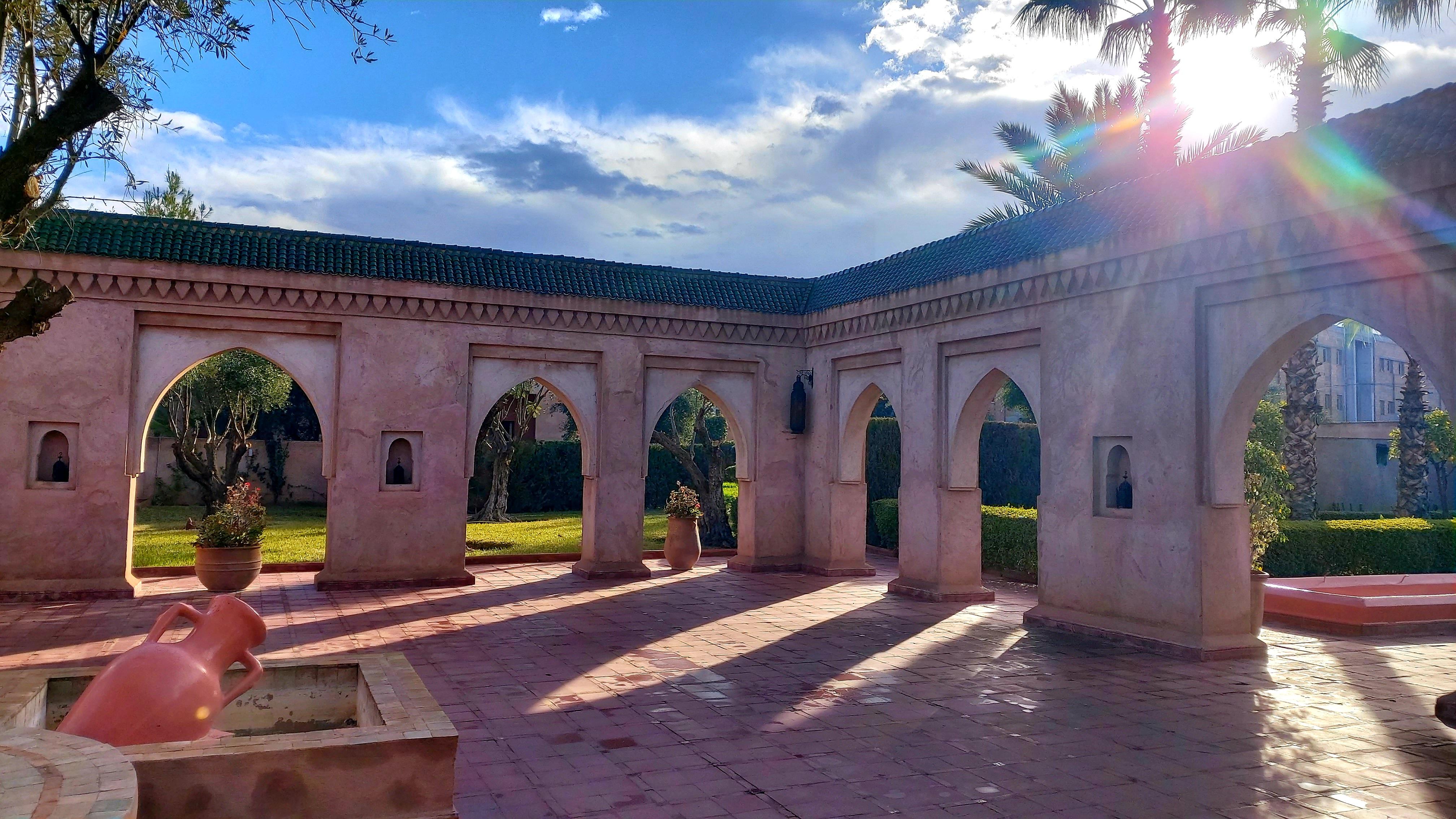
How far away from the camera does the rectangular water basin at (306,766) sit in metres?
4.05

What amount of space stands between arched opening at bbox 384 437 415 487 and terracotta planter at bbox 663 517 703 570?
13.7ft

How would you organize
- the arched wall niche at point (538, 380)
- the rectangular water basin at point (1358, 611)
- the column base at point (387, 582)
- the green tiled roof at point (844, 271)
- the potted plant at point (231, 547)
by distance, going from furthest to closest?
the arched wall niche at point (538, 380)
the column base at point (387, 582)
the potted plant at point (231, 547)
the rectangular water basin at point (1358, 611)
the green tiled roof at point (844, 271)

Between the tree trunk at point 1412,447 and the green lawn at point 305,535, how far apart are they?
15823 millimetres

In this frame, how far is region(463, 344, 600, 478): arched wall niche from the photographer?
1414cm

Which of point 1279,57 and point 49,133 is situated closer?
point 49,133

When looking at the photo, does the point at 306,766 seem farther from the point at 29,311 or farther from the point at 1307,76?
the point at 1307,76

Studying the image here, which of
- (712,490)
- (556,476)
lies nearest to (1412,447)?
(712,490)

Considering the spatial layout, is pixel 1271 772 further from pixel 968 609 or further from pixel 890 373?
pixel 890 373

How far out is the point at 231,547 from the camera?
12219 mm

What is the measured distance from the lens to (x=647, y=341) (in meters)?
15.1

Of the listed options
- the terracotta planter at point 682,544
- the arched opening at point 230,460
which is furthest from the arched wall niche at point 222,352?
the terracotta planter at point 682,544

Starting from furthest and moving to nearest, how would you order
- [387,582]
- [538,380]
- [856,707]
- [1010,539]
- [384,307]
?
1. [1010,539]
2. [538,380]
3. [384,307]
4. [387,582]
5. [856,707]

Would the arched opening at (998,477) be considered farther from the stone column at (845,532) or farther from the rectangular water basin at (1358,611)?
the rectangular water basin at (1358,611)

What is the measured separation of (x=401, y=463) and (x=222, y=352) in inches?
106
